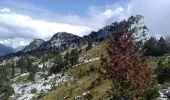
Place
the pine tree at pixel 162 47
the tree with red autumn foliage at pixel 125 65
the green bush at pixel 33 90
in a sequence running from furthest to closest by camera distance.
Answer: the green bush at pixel 33 90
the pine tree at pixel 162 47
the tree with red autumn foliage at pixel 125 65

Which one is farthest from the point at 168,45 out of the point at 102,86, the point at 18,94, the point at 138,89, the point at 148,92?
the point at 138,89

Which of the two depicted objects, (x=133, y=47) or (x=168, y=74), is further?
(x=168, y=74)

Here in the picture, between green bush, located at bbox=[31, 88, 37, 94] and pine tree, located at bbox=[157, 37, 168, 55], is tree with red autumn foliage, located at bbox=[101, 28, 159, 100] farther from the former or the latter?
green bush, located at bbox=[31, 88, 37, 94]

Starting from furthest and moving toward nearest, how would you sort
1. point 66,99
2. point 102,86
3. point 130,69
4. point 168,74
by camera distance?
point 66,99 → point 102,86 → point 168,74 → point 130,69

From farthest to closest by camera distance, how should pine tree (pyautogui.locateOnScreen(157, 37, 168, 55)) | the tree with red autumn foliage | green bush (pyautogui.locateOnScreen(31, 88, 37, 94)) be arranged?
green bush (pyautogui.locateOnScreen(31, 88, 37, 94))
pine tree (pyautogui.locateOnScreen(157, 37, 168, 55))
the tree with red autumn foliage

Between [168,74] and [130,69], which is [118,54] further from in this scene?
[168,74]

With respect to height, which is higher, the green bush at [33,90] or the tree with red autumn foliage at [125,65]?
the tree with red autumn foliage at [125,65]

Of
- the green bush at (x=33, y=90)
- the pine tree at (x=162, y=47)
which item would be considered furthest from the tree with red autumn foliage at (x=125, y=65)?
the green bush at (x=33, y=90)

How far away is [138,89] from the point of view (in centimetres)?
3306

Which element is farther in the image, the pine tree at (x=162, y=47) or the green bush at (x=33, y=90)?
the green bush at (x=33, y=90)

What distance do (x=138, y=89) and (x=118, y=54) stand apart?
12.7ft

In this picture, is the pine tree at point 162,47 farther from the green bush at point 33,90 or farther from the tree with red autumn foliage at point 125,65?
the tree with red autumn foliage at point 125,65

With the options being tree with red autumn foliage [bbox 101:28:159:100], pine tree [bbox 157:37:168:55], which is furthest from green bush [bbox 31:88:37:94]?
tree with red autumn foliage [bbox 101:28:159:100]

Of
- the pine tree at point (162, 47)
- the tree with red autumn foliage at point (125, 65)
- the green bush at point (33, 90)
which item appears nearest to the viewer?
the tree with red autumn foliage at point (125, 65)
